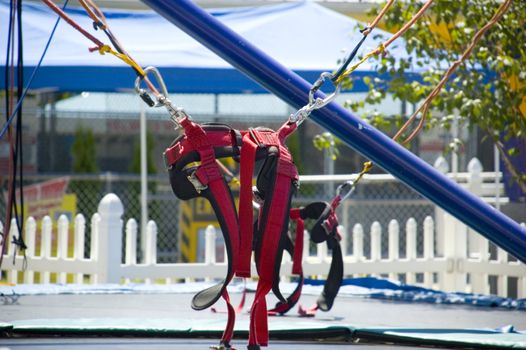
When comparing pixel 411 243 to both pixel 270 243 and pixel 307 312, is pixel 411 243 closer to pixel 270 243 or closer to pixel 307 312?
pixel 307 312

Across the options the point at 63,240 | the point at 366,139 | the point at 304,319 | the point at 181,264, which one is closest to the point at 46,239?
the point at 63,240

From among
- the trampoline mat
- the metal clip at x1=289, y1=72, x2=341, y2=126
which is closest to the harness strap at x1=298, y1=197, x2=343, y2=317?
the trampoline mat

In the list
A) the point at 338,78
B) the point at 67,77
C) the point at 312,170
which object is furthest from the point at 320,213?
the point at 312,170

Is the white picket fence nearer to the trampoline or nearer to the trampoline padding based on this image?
the trampoline

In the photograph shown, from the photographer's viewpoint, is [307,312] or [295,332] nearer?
[295,332]

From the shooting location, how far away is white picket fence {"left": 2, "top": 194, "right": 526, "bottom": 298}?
20.5ft

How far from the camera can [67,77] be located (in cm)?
707

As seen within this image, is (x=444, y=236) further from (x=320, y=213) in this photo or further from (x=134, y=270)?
(x=320, y=213)

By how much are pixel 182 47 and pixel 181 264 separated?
200cm

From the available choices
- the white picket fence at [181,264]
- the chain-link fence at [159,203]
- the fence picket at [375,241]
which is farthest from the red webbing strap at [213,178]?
the chain-link fence at [159,203]

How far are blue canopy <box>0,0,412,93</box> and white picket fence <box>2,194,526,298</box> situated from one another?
1.23m

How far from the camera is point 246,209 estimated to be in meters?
2.48

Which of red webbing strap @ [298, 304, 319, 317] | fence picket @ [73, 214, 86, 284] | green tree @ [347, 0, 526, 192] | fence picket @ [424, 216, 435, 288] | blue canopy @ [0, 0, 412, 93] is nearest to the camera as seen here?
red webbing strap @ [298, 304, 319, 317]

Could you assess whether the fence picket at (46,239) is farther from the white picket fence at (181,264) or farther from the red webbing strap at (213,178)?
the red webbing strap at (213,178)
